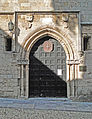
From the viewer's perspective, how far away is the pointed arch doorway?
17.9 ft

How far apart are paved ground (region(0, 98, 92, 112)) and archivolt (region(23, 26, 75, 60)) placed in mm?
1613

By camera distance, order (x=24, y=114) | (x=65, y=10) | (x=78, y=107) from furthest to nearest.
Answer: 1. (x=65, y=10)
2. (x=78, y=107)
3. (x=24, y=114)

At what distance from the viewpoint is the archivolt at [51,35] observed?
5.26 m

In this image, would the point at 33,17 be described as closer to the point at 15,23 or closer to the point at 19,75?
the point at 15,23

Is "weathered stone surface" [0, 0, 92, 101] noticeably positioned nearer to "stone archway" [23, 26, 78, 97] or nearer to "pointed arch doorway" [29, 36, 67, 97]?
"stone archway" [23, 26, 78, 97]

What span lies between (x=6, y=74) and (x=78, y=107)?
109 inches

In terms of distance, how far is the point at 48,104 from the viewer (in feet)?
15.9

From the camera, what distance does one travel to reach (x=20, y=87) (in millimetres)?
5312

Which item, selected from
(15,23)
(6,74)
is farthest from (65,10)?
(6,74)

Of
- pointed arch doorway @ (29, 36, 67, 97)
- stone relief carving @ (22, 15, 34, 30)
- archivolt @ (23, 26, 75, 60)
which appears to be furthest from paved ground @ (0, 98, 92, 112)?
stone relief carving @ (22, 15, 34, 30)

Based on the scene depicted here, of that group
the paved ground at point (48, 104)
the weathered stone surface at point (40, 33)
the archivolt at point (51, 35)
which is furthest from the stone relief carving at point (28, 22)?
the paved ground at point (48, 104)

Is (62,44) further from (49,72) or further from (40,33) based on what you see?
(49,72)

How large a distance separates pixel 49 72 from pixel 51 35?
4.58 feet

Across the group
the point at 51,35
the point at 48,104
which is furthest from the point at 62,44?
the point at 48,104
